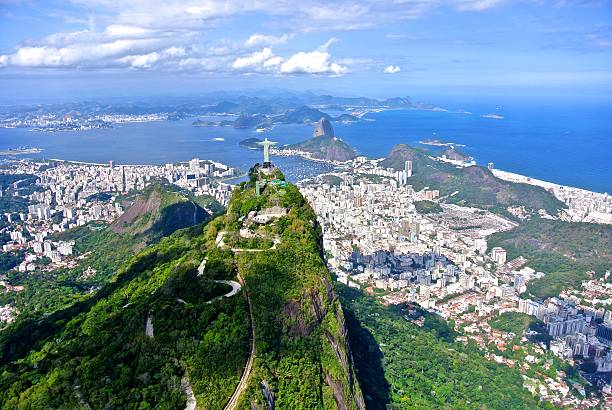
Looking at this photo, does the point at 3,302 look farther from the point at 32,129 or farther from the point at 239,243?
the point at 32,129

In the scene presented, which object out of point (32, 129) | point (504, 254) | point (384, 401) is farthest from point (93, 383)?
point (32, 129)

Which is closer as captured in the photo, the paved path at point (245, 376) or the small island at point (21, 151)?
the paved path at point (245, 376)

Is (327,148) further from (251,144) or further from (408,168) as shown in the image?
(408,168)

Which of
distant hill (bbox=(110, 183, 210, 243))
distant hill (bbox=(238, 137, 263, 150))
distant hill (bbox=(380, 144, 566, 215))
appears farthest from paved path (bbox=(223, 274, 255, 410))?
distant hill (bbox=(238, 137, 263, 150))

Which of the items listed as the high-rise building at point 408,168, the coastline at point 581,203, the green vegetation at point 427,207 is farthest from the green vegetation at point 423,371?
the high-rise building at point 408,168

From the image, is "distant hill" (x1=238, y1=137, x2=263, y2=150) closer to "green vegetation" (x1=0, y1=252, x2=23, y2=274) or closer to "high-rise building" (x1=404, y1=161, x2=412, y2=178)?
"high-rise building" (x1=404, y1=161, x2=412, y2=178)

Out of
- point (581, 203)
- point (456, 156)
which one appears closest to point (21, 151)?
point (456, 156)

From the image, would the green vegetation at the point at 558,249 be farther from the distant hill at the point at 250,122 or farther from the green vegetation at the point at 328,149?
the distant hill at the point at 250,122
